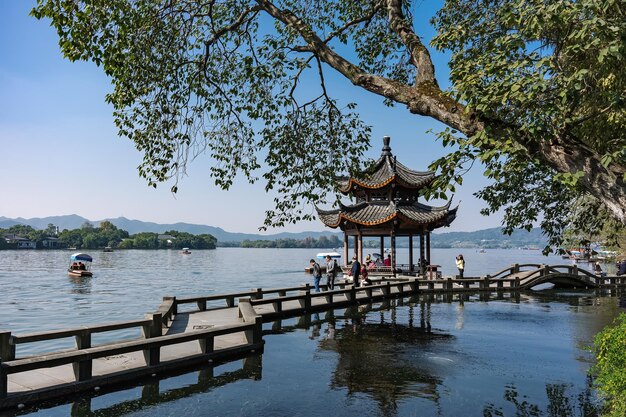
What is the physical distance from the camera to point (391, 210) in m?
31.2

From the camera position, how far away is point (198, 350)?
11266mm

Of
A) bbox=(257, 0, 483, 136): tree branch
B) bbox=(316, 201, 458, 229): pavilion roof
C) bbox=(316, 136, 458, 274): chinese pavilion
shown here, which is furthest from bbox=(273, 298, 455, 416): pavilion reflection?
bbox=(316, 136, 458, 274): chinese pavilion

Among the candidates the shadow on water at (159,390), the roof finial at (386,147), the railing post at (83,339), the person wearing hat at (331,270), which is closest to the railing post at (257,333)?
the shadow on water at (159,390)

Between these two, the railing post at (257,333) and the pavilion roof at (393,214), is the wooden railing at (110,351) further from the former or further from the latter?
the pavilion roof at (393,214)

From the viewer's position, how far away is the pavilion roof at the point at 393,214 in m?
31.1

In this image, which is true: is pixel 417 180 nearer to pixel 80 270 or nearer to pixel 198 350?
pixel 198 350

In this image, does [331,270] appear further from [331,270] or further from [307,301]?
[307,301]

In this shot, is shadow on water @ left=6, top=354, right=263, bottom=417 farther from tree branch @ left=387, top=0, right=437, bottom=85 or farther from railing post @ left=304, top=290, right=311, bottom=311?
railing post @ left=304, top=290, right=311, bottom=311

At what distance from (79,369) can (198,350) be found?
306 cm

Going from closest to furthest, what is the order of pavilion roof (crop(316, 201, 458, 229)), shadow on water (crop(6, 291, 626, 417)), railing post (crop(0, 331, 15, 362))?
1. shadow on water (crop(6, 291, 626, 417))
2. railing post (crop(0, 331, 15, 362))
3. pavilion roof (crop(316, 201, 458, 229))

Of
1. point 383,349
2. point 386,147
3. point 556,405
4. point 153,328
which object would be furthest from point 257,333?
point 386,147

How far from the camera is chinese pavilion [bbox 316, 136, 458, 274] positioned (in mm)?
31453

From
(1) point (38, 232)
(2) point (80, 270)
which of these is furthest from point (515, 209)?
(1) point (38, 232)

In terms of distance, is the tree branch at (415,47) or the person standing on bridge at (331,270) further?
the person standing on bridge at (331,270)
